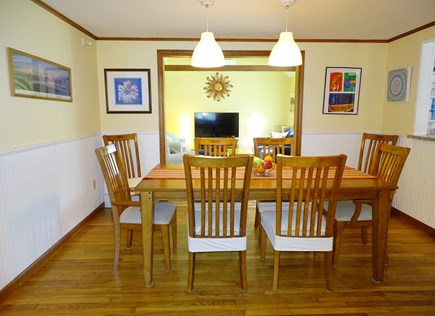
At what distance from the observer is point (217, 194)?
6.23 feet

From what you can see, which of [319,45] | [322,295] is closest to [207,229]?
[322,295]

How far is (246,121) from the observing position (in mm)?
7844

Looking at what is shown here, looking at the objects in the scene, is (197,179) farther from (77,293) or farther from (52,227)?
Result: (52,227)

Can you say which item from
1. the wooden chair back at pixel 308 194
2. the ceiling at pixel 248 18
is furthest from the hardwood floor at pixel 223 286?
the ceiling at pixel 248 18

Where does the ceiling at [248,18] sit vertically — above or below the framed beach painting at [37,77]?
above

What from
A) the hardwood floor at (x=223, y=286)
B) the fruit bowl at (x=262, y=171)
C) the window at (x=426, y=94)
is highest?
the window at (x=426, y=94)

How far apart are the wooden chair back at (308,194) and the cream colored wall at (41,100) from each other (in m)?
1.89

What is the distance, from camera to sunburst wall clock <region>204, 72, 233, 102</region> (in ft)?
25.0

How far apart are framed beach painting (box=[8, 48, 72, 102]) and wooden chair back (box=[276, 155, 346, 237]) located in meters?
1.94

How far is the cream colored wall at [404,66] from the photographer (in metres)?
3.33

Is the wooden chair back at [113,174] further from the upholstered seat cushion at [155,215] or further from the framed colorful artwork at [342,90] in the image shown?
the framed colorful artwork at [342,90]

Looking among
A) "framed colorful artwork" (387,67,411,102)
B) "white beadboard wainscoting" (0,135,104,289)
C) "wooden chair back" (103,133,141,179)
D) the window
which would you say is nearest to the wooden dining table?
"white beadboard wainscoting" (0,135,104,289)

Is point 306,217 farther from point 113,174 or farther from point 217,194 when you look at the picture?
point 113,174

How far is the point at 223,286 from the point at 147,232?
68 cm
